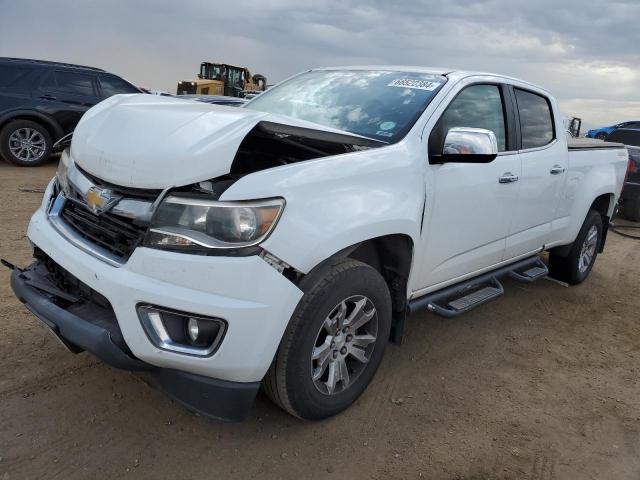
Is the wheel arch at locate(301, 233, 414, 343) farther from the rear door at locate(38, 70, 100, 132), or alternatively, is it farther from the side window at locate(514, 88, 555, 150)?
the rear door at locate(38, 70, 100, 132)

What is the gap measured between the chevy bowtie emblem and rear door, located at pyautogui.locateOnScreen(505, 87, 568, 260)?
2.76 m

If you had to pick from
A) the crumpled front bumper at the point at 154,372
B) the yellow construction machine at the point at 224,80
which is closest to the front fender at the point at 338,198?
the crumpled front bumper at the point at 154,372

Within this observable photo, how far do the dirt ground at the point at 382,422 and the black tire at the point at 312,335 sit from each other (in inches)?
7.8

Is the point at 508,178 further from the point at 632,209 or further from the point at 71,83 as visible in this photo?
the point at 71,83

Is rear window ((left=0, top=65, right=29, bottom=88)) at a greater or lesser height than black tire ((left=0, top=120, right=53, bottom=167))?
greater

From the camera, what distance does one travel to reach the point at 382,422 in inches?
114

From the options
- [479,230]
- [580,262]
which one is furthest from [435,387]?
[580,262]

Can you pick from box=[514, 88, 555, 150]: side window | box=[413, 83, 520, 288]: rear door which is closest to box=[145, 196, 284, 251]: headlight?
box=[413, 83, 520, 288]: rear door

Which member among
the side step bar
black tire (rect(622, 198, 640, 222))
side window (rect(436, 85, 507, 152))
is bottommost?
black tire (rect(622, 198, 640, 222))

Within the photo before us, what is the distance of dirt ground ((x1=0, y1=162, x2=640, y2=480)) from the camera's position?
2.49 m

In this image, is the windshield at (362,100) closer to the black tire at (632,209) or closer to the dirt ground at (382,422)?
the dirt ground at (382,422)

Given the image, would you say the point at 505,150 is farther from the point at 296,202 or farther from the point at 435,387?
the point at 296,202

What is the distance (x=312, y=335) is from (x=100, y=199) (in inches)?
44.7

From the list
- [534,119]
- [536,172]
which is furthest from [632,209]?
[536,172]
